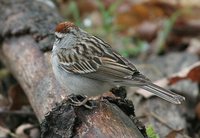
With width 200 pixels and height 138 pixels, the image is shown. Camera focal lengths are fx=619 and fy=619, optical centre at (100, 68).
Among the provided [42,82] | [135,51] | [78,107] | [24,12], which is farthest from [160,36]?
[78,107]

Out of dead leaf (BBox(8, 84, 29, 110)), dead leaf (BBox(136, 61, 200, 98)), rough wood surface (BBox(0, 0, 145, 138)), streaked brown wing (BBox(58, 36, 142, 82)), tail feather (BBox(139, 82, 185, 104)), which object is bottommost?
dead leaf (BBox(8, 84, 29, 110))

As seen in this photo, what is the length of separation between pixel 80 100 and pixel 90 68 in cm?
27

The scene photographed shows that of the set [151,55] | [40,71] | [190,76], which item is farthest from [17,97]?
[151,55]

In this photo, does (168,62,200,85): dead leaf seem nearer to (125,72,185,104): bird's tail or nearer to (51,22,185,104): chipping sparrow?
(51,22,185,104): chipping sparrow

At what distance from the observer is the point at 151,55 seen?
7.23 m

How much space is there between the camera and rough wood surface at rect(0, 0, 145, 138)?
4039 millimetres

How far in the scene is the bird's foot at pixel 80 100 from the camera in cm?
424

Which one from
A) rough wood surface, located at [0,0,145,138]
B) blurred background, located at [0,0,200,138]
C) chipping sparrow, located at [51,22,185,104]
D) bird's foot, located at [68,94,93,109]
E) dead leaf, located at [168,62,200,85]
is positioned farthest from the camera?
dead leaf, located at [168,62,200,85]

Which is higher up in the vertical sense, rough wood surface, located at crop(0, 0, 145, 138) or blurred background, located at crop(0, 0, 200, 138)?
rough wood surface, located at crop(0, 0, 145, 138)

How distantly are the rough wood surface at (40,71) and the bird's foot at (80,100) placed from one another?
1.6 inches

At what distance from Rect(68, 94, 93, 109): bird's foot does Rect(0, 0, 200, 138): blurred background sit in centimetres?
47

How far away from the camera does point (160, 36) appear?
7438 mm

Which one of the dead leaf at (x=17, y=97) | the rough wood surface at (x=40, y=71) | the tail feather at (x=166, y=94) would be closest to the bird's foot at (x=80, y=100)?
the rough wood surface at (x=40, y=71)

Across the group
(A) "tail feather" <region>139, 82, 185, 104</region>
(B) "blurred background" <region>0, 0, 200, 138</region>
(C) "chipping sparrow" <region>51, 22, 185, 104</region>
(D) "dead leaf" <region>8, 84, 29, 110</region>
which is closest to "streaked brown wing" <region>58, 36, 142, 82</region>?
(C) "chipping sparrow" <region>51, 22, 185, 104</region>
